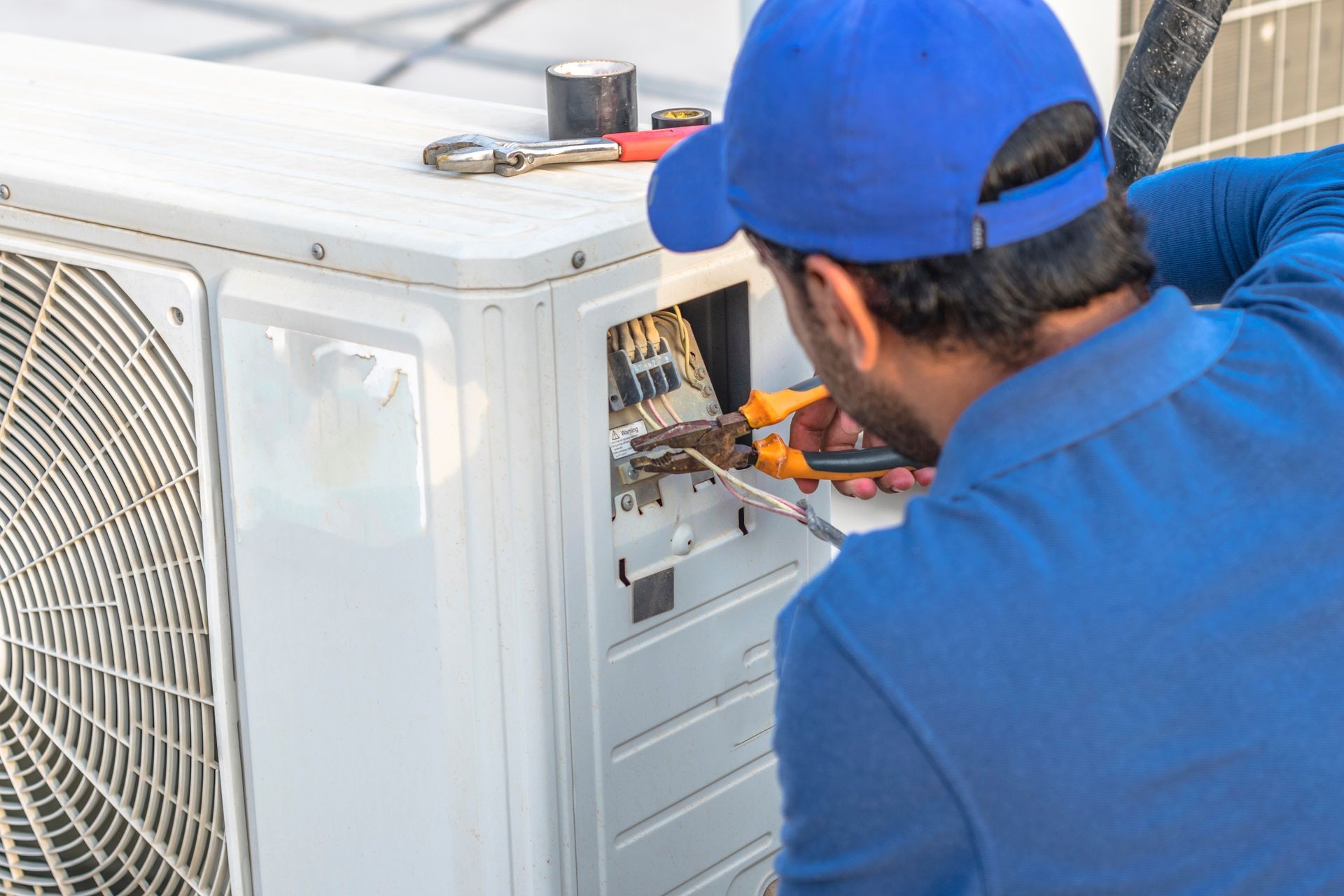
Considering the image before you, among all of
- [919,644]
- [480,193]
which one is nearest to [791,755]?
[919,644]

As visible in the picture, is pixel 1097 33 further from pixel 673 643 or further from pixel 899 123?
pixel 899 123

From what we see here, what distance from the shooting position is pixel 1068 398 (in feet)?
2.44

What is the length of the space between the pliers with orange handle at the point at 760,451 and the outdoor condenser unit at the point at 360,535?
3 centimetres

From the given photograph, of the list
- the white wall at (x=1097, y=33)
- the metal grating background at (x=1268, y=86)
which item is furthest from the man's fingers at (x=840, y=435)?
the metal grating background at (x=1268, y=86)

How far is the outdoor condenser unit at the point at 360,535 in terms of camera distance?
1.04m

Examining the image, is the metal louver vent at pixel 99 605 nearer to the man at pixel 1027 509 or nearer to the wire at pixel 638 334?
the wire at pixel 638 334

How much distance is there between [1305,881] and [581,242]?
2.01 feet

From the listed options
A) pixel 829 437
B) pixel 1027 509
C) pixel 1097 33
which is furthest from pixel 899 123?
pixel 1097 33

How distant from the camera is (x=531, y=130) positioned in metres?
1.37

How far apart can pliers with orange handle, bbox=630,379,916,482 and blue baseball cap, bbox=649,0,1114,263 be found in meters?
0.34

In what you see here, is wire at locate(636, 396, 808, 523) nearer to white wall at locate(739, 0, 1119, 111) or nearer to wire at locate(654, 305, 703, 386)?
wire at locate(654, 305, 703, 386)

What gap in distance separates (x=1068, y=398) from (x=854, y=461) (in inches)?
16.9

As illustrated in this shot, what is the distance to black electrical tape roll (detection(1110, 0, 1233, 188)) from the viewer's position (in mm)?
1329

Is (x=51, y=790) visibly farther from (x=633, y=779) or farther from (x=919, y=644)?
(x=919, y=644)
